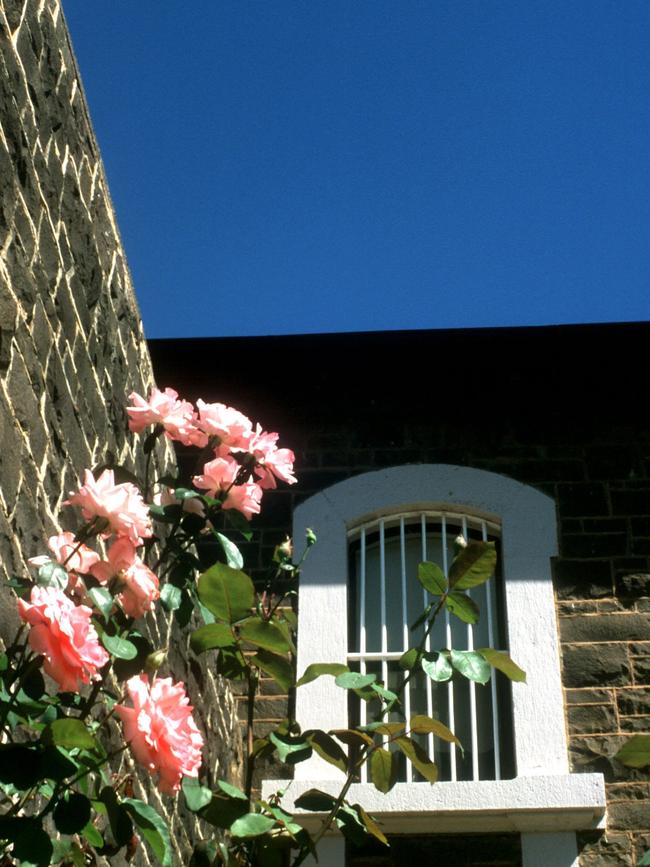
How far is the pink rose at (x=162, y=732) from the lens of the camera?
6.73 feet

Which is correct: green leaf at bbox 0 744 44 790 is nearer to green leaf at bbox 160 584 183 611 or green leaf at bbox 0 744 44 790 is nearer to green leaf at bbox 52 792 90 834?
green leaf at bbox 52 792 90 834

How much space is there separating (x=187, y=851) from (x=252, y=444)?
1928 millimetres

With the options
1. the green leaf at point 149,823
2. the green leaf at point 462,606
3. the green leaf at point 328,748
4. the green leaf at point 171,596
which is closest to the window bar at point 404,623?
the green leaf at point 328,748

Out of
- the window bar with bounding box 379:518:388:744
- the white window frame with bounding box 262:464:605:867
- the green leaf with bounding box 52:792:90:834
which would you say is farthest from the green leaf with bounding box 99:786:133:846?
the window bar with bounding box 379:518:388:744

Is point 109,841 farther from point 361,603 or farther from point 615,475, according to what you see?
point 615,475

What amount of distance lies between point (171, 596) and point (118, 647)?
66 cm

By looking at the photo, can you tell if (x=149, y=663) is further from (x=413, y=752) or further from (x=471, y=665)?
(x=413, y=752)

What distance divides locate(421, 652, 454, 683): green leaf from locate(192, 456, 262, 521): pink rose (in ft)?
2.01

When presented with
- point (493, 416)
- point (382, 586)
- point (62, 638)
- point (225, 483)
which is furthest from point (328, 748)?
point (493, 416)

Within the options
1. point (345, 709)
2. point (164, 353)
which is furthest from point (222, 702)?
point (164, 353)

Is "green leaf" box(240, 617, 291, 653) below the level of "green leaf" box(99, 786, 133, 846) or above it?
above

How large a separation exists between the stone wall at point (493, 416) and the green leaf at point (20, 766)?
4.24 m

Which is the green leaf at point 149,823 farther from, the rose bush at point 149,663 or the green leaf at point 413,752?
the green leaf at point 413,752

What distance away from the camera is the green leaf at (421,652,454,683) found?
3127mm
